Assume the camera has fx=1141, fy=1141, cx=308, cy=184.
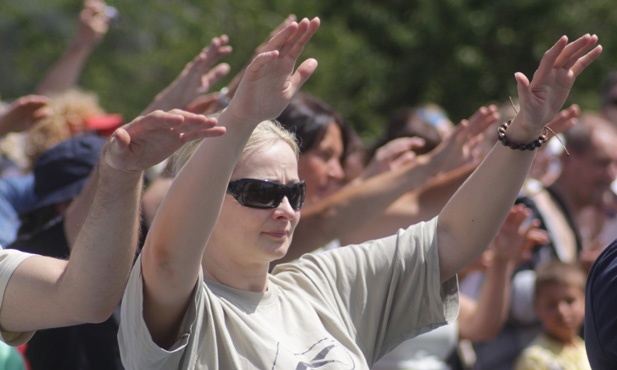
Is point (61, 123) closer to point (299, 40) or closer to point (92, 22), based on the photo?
point (92, 22)

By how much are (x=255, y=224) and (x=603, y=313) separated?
37.0 inches

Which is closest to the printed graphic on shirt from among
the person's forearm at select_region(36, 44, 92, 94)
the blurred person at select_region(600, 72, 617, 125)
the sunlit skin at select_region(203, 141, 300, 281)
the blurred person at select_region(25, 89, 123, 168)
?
the sunlit skin at select_region(203, 141, 300, 281)

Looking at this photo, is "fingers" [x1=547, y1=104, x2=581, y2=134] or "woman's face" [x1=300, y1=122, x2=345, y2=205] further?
"woman's face" [x1=300, y1=122, x2=345, y2=205]

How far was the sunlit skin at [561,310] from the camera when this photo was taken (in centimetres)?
527

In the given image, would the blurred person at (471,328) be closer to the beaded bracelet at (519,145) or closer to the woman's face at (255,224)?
the beaded bracelet at (519,145)

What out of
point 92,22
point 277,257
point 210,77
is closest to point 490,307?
point 210,77

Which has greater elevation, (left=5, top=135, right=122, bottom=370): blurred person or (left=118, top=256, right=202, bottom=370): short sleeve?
(left=118, top=256, right=202, bottom=370): short sleeve

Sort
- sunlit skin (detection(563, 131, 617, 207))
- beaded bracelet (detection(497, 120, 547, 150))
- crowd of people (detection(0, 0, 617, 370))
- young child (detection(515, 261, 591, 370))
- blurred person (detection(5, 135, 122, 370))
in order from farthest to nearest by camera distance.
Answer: sunlit skin (detection(563, 131, 617, 207)), young child (detection(515, 261, 591, 370)), blurred person (detection(5, 135, 122, 370)), beaded bracelet (detection(497, 120, 547, 150)), crowd of people (detection(0, 0, 617, 370))

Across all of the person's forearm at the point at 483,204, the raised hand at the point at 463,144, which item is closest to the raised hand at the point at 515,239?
the raised hand at the point at 463,144

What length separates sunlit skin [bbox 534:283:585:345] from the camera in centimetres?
527

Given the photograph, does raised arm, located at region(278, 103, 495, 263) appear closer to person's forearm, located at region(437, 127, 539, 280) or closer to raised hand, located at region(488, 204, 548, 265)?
raised hand, located at region(488, 204, 548, 265)

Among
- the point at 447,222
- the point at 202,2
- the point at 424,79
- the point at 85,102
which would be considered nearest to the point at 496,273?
the point at 447,222

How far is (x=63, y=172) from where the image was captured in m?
4.56

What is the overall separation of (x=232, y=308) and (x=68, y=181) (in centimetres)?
178
